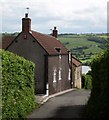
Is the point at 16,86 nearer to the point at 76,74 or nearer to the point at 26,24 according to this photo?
the point at 26,24

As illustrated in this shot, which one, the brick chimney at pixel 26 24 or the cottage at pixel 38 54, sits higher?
→ the brick chimney at pixel 26 24

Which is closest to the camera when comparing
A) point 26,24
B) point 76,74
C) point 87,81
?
point 26,24

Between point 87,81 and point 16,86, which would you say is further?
point 87,81

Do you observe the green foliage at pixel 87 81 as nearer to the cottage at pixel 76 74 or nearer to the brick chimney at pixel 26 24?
the cottage at pixel 76 74

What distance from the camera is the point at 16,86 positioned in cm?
1669

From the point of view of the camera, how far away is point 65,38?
10688 centimetres

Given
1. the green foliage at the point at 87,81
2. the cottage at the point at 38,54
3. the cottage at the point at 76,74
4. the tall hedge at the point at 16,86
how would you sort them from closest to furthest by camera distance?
the tall hedge at the point at 16,86 < the cottage at the point at 38,54 < the cottage at the point at 76,74 < the green foliage at the point at 87,81

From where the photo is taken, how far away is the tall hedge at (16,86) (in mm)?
14344

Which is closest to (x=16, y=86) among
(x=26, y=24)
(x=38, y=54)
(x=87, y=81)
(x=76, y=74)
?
(x=38, y=54)

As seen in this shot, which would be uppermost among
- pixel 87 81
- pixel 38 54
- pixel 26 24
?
pixel 26 24

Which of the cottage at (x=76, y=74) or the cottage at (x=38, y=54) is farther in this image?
the cottage at (x=76, y=74)

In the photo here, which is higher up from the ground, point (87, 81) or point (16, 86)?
point (87, 81)

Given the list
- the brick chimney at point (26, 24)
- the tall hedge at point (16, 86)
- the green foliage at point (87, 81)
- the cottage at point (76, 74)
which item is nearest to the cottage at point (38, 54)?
the brick chimney at point (26, 24)

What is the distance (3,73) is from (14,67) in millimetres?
2167
